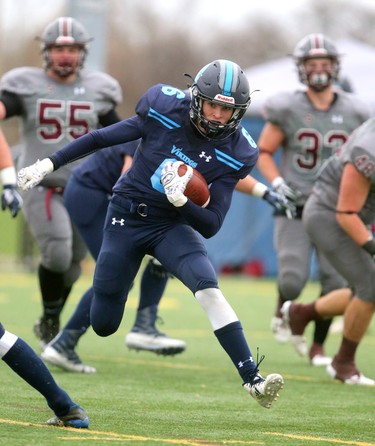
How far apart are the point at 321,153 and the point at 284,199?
1.02 metres

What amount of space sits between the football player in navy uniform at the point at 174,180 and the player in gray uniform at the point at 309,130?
242 centimetres

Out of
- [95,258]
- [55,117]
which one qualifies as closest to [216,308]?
[95,258]

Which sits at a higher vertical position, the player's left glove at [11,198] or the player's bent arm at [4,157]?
the player's bent arm at [4,157]

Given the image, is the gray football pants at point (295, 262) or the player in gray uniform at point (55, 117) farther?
the gray football pants at point (295, 262)

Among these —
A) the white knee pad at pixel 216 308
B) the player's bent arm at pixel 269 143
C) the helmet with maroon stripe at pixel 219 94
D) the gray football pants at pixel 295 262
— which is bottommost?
the gray football pants at pixel 295 262

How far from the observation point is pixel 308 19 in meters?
37.5

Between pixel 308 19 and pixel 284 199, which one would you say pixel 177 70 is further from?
pixel 284 199

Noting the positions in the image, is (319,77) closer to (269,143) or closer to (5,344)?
(269,143)

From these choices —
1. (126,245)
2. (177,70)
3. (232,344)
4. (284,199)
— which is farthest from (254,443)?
(177,70)

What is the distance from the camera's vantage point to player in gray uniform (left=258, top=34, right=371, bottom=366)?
776cm

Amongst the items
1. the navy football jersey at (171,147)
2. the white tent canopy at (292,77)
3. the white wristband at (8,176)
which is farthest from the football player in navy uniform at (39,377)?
the white tent canopy at (292,77)

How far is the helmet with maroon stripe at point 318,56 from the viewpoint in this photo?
25.8ft

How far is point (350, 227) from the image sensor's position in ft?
20.7

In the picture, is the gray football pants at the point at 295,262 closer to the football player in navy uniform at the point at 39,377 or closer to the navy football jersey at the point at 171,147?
the navy football jersey at the point at 171,147
